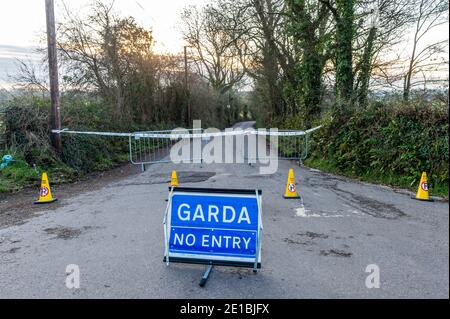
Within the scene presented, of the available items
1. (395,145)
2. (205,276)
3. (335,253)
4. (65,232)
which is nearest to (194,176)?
(65,232)

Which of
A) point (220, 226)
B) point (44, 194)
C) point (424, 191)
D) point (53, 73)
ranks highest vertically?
point (53, 73)

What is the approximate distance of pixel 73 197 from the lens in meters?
8.29

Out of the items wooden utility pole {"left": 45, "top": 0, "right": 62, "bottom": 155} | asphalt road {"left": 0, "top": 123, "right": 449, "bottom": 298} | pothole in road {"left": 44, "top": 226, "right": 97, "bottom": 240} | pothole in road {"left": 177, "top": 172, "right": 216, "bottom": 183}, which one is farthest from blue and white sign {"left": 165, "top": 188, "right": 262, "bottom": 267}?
wooden utility pole {"left": 45, "top": 0, "right": 62, "bottom": 155}

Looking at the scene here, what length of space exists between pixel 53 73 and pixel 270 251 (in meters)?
9.70

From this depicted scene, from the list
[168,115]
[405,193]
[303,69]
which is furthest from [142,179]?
[168,115]

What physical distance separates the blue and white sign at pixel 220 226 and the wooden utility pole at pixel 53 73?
8.62 meters

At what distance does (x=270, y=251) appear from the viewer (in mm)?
4531

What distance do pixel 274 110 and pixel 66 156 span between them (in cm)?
1826

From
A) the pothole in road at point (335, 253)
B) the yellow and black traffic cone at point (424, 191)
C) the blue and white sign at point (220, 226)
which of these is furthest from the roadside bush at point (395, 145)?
the blue and white sign at point (220, 226)

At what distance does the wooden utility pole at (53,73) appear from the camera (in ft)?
35.3

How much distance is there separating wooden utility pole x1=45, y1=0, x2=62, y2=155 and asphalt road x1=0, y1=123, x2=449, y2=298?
4.17 meters

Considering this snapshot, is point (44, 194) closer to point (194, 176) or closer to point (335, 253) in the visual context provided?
point (194, 176)

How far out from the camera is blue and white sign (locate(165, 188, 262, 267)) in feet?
12.8
